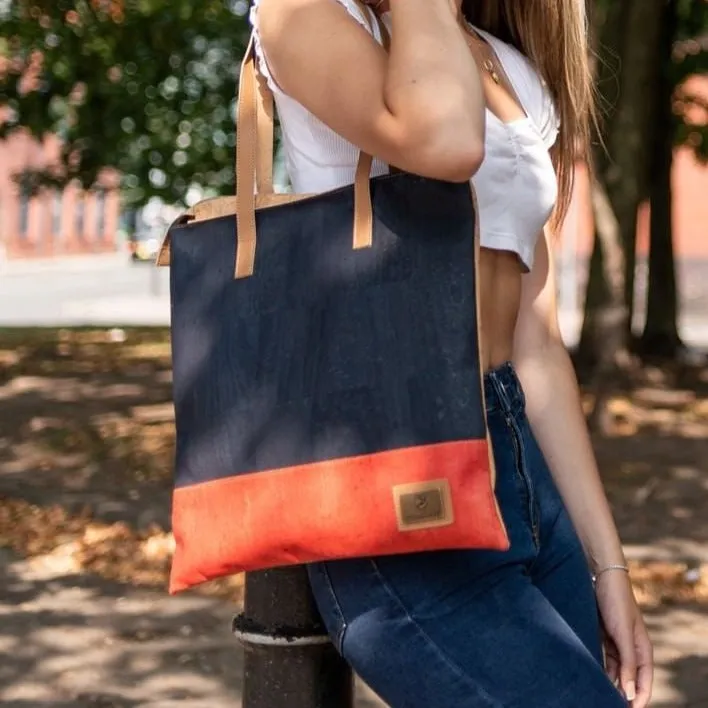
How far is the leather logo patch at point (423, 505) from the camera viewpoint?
1486 mm

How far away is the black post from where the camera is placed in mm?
1703

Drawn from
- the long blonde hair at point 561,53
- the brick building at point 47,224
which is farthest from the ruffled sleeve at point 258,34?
the brick building at point 47,224

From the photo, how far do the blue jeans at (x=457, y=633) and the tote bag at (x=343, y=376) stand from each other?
0.06 metres

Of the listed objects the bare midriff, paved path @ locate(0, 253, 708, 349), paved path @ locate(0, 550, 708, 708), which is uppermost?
the bare midriff

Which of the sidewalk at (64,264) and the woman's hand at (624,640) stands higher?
the sidewalk at (64,264)

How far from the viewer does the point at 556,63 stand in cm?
198

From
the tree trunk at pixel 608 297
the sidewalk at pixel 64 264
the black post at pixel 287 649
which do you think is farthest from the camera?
the sidewalk at pixel 64 264

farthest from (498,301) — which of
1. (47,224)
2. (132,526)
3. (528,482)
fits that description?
(47,224)

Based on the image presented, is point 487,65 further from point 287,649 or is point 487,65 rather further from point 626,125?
point 626,125

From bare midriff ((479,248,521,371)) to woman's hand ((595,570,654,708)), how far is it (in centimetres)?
38

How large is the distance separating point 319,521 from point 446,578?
16 centimetres

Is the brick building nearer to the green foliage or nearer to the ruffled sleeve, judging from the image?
the green foliage

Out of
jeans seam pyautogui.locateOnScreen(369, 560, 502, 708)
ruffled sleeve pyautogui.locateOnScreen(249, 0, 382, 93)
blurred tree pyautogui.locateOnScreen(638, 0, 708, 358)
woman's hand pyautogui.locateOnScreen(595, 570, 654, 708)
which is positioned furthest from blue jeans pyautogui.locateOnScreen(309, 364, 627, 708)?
blurred tree pyautogui.locateOnScreen(638, 0, 708, 358)

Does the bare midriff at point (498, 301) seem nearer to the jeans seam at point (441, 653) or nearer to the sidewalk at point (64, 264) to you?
the jeans seam at point (441, 653)
